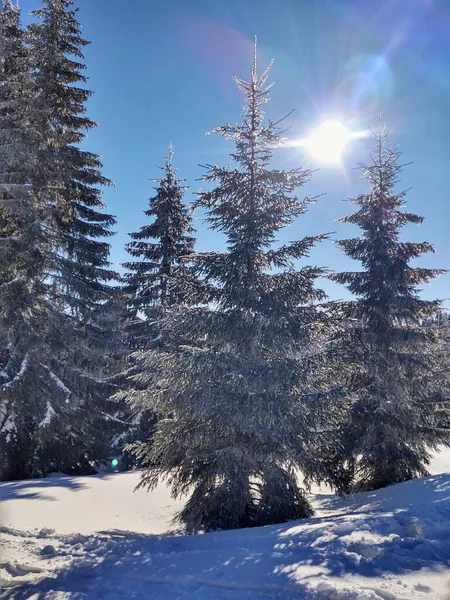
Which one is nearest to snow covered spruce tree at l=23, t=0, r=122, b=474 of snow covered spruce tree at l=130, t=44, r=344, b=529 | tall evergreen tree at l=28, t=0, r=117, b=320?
tall evergreen tree at l=28, t=0, r=117, b=320

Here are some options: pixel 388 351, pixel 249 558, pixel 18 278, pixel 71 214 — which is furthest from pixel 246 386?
pixel 71 214

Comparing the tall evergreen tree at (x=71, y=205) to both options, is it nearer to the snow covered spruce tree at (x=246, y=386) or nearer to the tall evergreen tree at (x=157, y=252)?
the tall evergreen tree at (x=157, y=252)

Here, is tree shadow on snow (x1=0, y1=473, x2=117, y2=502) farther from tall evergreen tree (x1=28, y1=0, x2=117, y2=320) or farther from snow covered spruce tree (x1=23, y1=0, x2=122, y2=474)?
tall evergreen tree (x1=28, y1=0, x2=117, y2=320)

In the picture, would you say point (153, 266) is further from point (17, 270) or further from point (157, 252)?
point (17, 270)

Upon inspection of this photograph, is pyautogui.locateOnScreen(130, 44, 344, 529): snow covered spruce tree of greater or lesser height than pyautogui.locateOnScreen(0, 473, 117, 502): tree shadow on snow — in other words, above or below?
above

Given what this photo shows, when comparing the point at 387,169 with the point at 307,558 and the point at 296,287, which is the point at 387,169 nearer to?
the point at 296,287

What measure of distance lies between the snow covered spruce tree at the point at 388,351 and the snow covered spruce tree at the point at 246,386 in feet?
10.3

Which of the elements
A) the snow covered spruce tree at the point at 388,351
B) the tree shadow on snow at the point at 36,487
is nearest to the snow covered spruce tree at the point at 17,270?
the tree shadow on snow at the point at 36,487

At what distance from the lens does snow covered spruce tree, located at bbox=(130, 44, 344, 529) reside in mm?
6766

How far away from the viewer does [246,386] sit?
22.1 ft

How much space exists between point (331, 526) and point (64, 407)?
9.44m

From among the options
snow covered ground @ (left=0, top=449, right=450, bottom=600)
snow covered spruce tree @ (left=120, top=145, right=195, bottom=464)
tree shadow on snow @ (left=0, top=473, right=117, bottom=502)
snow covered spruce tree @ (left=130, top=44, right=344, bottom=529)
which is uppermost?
snow covered spruce tree @ (left=120, top=145, right=195, bottom=464)

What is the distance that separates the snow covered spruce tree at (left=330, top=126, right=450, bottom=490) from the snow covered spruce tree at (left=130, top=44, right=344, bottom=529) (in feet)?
10.3

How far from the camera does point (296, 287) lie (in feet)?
24.3
